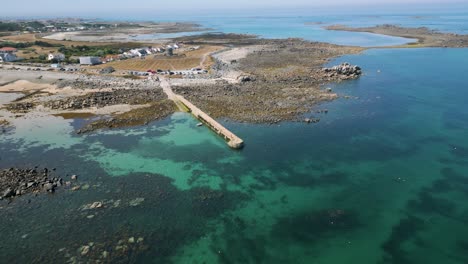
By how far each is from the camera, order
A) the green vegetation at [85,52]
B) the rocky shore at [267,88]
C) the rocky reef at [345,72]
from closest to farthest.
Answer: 1. the rocky shore at [267,88]
2. the rocky reef at [345,72]
3. the green vegetation at [85,52]

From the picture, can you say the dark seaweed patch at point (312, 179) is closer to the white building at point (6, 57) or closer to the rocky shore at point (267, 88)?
the rocky shore at point (267, 88)

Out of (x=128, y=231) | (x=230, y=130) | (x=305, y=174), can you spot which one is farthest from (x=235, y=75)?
(x=128, y=231)

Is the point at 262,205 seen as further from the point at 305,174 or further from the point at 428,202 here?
the point at 428,202

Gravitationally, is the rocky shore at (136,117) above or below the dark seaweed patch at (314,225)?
above

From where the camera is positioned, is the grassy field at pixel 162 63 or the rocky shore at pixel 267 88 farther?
the grassy field at pixel 162 63

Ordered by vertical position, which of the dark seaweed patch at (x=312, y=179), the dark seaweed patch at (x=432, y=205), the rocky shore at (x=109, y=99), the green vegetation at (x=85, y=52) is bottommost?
the dark seaweed patch at (x=432, y=205)

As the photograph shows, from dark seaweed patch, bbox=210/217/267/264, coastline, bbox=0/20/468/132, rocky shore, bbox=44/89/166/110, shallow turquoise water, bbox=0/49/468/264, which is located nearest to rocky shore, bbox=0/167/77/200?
shallow turquoise water, bbox=0/49/468/264

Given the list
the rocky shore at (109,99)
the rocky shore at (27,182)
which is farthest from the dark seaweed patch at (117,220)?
the rocky shore at (109,99)
